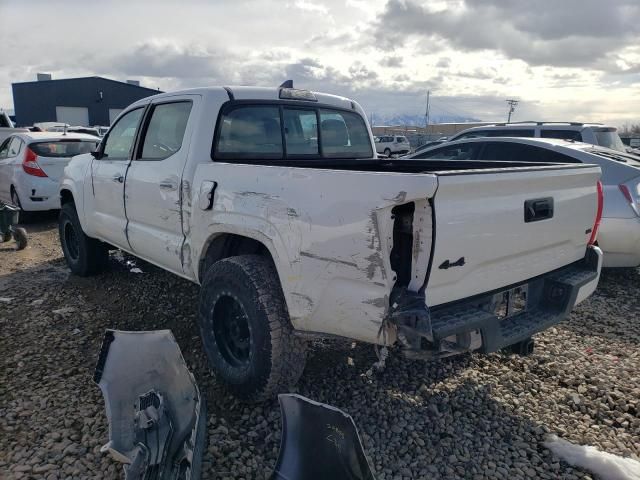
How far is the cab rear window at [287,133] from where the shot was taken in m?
3.73

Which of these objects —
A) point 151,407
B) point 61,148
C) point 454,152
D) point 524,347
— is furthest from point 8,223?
point 524,347

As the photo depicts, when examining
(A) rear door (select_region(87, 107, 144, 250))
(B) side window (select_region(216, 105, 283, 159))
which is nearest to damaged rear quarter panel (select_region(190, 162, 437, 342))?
(B) side window (select_region(216, 105, 283, 159))

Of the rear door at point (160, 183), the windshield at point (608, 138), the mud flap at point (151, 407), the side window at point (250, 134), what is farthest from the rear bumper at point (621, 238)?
the mud flap at point (151, 407)

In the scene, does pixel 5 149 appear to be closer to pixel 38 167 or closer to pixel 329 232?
pixel 38 167

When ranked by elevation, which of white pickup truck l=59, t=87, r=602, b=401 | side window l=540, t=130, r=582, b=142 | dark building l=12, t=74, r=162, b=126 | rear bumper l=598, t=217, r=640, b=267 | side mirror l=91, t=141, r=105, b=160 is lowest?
rear bumper l=598, t=217, r=640, b=267

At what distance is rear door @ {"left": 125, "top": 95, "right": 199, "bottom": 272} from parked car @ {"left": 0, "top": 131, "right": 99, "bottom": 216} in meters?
5.39

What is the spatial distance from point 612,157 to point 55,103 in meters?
39.6

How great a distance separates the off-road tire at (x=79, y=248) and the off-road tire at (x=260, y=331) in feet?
9.78

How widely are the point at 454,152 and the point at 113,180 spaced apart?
4457 millimetres

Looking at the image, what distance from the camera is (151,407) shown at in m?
2.60

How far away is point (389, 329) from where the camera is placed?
2.39 meters

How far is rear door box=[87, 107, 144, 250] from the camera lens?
453 cm

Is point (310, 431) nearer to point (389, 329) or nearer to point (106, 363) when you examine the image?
point (389, 329)

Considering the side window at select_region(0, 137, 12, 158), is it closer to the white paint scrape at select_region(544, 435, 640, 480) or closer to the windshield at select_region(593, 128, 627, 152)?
the white paint scrape at select_region(544, 435, 640, 480)
